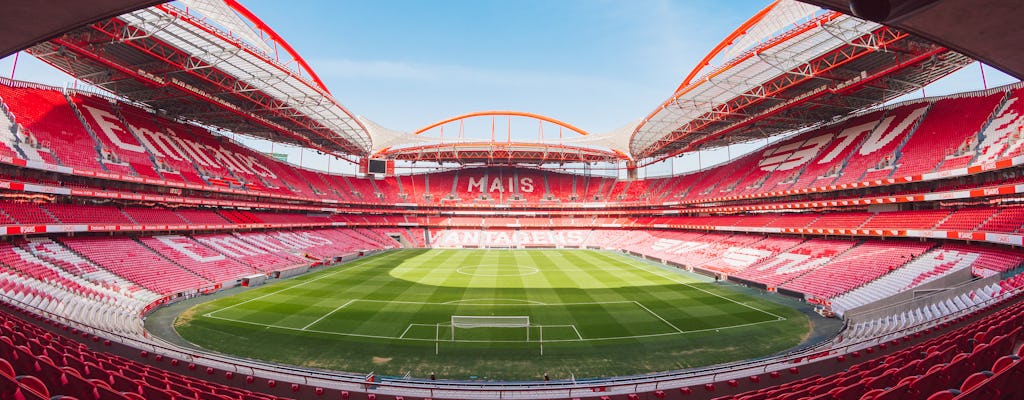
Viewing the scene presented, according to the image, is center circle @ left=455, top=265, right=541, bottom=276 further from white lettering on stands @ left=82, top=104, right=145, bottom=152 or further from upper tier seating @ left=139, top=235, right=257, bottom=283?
white lettering on stands @ left=82, top=104, right=145, bottom=152

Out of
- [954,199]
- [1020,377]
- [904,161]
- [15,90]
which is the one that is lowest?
[1020,377]

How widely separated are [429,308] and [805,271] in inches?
949

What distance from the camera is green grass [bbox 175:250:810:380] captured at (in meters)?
14.6

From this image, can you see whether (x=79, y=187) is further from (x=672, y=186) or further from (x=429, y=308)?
(x=672, y=186)

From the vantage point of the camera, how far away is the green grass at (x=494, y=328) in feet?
47.8

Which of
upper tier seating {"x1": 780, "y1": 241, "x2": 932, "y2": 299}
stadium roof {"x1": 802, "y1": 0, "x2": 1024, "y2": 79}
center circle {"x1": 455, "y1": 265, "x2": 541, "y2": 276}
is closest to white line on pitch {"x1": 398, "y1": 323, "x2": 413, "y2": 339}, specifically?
center circle {"x1": 455, "y1": 265, "x2": 541, "y2": 276}

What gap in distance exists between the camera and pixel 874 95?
30.3m

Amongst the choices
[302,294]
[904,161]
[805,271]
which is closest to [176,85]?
[302,294]

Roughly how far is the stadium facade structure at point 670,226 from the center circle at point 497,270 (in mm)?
13506

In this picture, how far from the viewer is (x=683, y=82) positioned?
30812mm

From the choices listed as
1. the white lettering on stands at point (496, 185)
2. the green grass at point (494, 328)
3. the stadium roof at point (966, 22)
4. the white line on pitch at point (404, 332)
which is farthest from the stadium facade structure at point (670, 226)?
the white lettering on stands at point (496, 185)

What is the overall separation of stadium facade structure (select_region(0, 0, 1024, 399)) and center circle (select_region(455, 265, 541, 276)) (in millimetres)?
13506

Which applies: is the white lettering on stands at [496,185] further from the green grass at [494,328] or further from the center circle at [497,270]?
the green grass at [494,328]

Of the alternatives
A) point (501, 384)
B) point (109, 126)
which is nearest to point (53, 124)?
point (109, 126)
